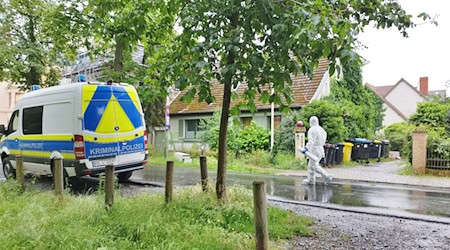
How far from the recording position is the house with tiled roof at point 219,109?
1923 centimetres

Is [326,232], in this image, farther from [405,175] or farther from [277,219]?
[405,175]

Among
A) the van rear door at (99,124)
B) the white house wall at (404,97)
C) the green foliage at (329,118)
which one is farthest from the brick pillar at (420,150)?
the white house wall at (404,97)

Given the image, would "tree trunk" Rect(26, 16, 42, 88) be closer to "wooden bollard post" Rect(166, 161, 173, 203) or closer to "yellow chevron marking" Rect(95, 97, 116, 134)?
"yellow chevron marking" Rect(95, 97, 116, 134)

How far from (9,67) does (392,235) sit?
59.6 feet

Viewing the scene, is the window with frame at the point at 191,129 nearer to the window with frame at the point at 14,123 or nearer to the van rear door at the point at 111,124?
the window with frame at the point at 14,123

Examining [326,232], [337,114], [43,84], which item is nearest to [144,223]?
[326,232]

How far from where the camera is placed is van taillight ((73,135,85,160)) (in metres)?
8.58

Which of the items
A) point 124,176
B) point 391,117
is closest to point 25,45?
point 124,176

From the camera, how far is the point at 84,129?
8586 mm

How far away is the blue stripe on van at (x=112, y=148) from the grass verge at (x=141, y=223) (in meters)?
2.30

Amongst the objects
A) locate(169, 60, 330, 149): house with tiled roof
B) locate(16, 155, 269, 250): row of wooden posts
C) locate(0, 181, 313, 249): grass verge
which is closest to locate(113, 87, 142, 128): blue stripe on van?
locate(16, 155, 269, 250): row of wooden posts

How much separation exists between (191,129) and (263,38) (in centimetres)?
1949

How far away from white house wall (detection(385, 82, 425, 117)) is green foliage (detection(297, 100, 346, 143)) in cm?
3382

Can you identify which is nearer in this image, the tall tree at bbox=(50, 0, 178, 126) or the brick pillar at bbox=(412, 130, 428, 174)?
the tall tree at bbox=(50, 0, 178, 126)
